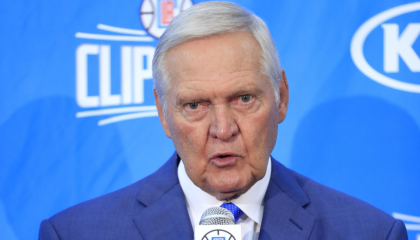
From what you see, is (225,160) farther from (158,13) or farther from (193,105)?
(158,13)

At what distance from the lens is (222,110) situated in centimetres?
172

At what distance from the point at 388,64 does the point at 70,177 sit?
194 centimetres

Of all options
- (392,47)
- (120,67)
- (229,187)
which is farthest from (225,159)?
(392,47)

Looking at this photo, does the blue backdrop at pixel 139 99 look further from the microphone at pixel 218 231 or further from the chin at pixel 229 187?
the microphone at pixel 218 231

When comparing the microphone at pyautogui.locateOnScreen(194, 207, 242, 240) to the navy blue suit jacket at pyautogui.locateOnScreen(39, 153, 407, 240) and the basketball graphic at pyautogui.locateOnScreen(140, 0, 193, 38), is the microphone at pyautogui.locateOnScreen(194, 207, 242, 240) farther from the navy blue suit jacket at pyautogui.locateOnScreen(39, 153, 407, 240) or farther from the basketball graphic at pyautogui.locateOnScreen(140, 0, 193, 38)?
the basketball graphic at pyautogui.locateOnScreen(140, 0, 193, 38)

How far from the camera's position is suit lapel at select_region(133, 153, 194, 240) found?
1885 millimetres

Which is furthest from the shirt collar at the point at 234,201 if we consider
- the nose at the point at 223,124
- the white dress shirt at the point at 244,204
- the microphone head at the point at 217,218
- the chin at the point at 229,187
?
the microphone head at the point at 217,218

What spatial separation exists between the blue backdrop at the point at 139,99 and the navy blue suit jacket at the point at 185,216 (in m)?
0.56

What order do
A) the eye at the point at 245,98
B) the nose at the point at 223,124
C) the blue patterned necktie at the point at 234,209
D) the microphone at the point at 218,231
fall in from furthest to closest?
the blue patterned necktie at the point at 234,209 < the eye at the point at 245,98 < the nose at the point at 223,124 < the microphone at the point at 218,231

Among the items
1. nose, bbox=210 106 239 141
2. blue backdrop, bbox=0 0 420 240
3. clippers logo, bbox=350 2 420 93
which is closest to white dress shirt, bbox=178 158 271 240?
nose, bbox=210 106 239 141

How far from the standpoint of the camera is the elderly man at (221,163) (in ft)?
5.70

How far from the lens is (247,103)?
1771 millimetres

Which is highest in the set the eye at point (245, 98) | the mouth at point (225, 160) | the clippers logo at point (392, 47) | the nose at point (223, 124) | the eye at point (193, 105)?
the clippers logo at point (392, 47)

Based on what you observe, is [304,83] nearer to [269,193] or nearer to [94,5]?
[269,193]
